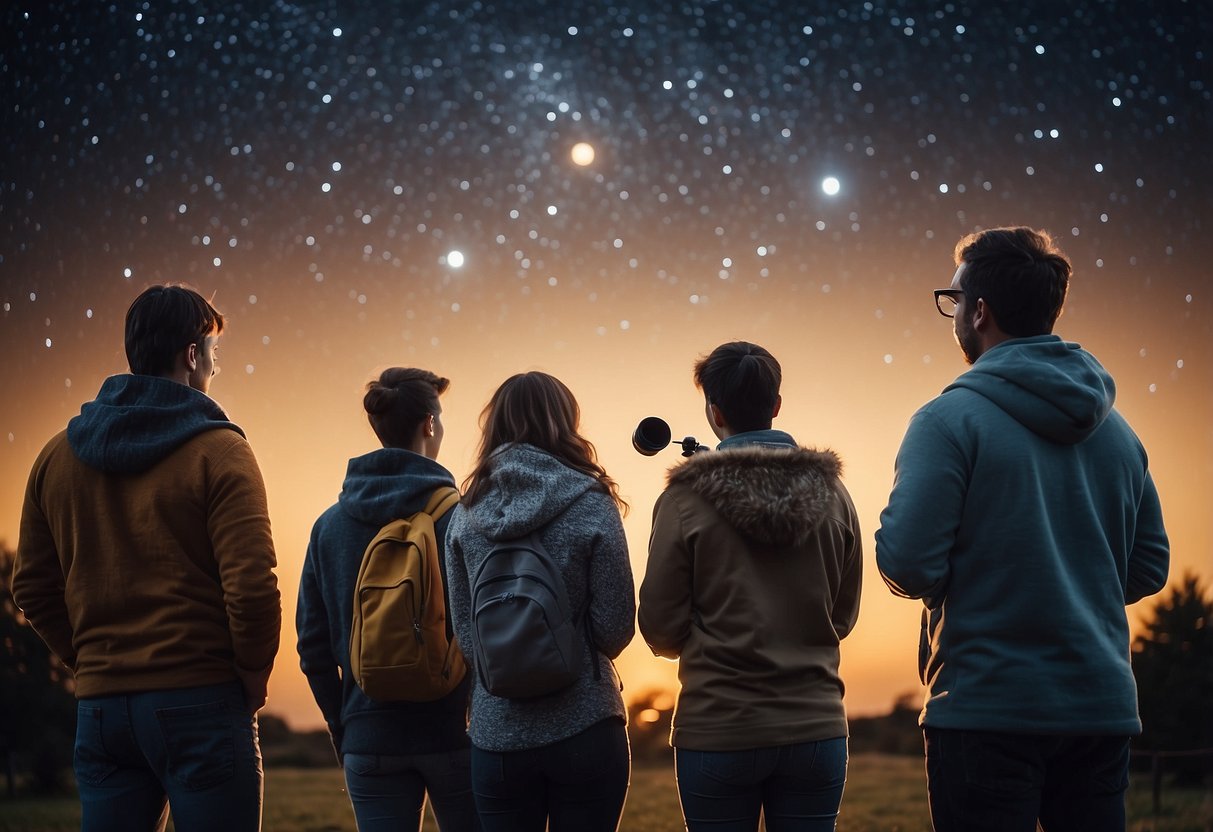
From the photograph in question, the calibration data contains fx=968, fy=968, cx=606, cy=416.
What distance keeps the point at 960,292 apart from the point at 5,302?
5.24 meters

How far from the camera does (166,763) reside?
1.76 meters

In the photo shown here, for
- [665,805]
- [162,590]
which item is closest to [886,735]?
[665,805]

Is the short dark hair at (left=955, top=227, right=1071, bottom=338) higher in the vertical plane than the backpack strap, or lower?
higher

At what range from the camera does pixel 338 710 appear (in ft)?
7.45

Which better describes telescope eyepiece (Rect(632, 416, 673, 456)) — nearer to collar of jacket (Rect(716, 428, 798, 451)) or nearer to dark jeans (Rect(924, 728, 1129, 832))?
collar of jacket (Rect(716, 428, 798, 451))

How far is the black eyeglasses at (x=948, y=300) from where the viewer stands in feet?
5.70

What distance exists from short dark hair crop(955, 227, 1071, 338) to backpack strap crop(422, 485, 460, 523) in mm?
1195

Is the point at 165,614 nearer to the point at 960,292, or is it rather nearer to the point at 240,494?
the point at 240,494

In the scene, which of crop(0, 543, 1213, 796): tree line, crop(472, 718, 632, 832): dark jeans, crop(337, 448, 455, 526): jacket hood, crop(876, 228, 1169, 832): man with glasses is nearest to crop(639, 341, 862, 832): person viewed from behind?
crop(472, 718, 632, 832): dark jeans

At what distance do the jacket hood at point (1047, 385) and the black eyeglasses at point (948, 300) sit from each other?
0.42 feet

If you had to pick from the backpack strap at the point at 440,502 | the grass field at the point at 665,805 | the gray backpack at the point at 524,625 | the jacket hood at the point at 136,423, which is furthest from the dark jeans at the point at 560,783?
the grass field at the point at 665,805

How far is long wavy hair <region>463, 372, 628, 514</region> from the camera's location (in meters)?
1.98

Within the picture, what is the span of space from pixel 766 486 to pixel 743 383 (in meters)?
0.24

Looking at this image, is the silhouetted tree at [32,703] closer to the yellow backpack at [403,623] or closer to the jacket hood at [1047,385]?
the yellow backpack at [403,623]
